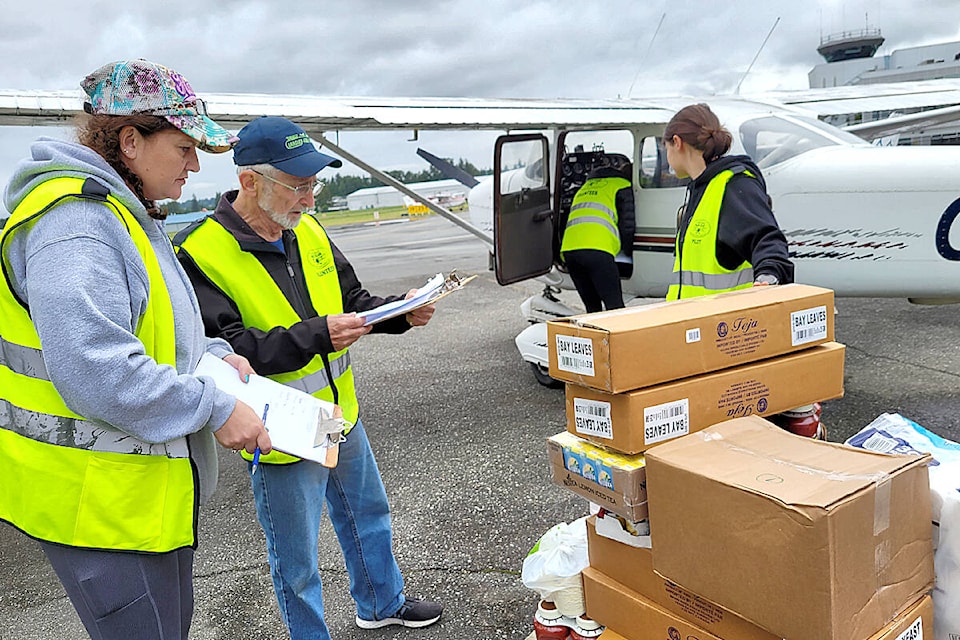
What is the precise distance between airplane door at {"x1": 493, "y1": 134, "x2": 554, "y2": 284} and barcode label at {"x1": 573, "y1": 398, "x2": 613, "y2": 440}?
3.30m

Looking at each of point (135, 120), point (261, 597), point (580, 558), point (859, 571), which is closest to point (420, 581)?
point (261, 597)

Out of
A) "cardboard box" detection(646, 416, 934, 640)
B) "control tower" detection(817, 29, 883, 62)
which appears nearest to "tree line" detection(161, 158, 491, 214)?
"cardboard box" detection(646, 416, 934, 640)

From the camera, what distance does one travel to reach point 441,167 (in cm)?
920

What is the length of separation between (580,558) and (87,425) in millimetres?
1387

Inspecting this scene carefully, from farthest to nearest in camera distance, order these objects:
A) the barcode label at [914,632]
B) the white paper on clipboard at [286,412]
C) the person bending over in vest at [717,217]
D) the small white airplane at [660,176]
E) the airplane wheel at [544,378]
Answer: the airplane wheel at [544,378], the small white airplane at [660,176], the person bending over in vest at [717,217], the white paper on clipboard at [286,412], the barcode label at [914,632]

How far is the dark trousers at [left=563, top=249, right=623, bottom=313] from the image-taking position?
16.7 feet

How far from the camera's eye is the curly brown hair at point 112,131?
1461 millimetres

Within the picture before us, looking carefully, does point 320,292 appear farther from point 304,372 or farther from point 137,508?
point 137,508

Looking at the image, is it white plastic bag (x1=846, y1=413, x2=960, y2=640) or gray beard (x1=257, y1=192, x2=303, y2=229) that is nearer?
white plastic bag (x1=846, y1=413, x2=960, y2=640)

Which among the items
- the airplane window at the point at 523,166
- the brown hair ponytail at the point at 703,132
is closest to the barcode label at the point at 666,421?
the brown hair ponytail at the point at 703,132

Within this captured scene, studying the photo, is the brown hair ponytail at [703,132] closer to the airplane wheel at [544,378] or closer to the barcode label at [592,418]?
the barcode label at [592,418]

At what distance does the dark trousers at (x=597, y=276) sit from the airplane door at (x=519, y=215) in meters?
0.27

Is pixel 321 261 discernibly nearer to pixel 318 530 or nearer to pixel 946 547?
pixel 318 530

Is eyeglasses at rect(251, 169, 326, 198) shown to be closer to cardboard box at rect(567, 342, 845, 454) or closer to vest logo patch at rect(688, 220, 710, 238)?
cardboard box at rect(567, 342, 845, 454)
